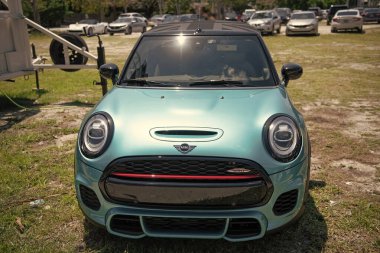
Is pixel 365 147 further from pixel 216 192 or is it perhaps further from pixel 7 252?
pixel 7 252

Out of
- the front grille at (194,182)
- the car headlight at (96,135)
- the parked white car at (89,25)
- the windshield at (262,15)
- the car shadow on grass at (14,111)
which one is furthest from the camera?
the parked white car at (89,25)

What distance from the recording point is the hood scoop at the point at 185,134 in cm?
267

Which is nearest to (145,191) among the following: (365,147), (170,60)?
(170,60)

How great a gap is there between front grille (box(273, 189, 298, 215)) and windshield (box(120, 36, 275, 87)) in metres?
1.27

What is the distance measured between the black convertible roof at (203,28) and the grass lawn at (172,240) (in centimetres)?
191

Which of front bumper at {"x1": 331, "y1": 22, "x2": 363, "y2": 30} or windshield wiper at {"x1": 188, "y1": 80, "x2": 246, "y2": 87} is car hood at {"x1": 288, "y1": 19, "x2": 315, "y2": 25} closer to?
front bumper at {"x1": 331, "y1": 22, "x2": 363, "y2": 30}

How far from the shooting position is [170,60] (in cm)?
397

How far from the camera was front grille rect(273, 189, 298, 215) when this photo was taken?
106 inches

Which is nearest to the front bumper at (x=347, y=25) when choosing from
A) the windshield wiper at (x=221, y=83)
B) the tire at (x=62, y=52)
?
the tire at (x=62, y=52)

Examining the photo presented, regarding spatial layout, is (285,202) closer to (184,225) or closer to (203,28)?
(184,225)

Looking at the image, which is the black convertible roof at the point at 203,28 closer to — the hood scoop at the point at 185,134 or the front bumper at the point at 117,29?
the hood scoop at the point at 185,134

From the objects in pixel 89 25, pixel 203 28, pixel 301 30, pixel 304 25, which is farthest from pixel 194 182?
pixel 89 25

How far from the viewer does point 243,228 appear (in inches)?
105

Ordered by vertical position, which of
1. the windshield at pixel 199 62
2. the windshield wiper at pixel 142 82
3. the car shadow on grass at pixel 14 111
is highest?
the windshield at pixel 199 62
